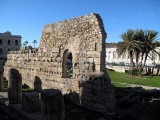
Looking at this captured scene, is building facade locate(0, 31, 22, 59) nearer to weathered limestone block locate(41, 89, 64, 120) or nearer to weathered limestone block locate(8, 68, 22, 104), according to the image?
weathered limestone block locate(8, 68, 22, 104)

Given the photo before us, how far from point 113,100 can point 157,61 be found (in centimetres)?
3818

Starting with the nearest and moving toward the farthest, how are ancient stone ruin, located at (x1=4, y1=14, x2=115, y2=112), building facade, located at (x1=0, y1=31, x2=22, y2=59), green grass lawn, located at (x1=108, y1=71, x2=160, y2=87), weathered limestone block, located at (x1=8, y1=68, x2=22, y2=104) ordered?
ancient stone ruin, located at (x1=4, y1=14, x2=115, y2=112) < weathered limestone block, located at (x1=8, y1=68, x2=22, y2=104) < green grass lawn, located at (x1=108, y1=71, x2=160, y2=87) < building facade, located at (x1=0, y1=31, x2=22, y2=59)

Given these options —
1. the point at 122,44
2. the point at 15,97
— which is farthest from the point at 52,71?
the point at 122,44

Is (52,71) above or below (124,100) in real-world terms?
above

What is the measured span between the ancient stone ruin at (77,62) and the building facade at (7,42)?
4605 centimetres

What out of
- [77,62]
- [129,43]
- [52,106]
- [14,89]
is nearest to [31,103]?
[14,89]

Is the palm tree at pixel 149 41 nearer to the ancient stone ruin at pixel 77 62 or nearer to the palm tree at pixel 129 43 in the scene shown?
the palm tree at pixel 129 43

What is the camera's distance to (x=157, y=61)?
47.3 m

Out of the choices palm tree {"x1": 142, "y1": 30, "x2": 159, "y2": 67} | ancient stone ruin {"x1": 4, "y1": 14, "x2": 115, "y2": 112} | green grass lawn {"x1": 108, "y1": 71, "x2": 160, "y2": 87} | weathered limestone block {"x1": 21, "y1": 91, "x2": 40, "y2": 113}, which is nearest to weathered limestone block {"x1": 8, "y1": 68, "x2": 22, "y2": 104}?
weathered limestone block {"x1": 21, "y1": 91, "x2": 40, "y2": 113}

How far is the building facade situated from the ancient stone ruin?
46.1 m

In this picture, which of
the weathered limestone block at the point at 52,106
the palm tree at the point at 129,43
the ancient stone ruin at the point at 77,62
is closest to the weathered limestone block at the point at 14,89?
the ancient stone ruin at the point at 77,62

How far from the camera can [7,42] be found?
63.8 metres

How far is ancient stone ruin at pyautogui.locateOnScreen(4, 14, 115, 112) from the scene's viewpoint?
12.2 meters

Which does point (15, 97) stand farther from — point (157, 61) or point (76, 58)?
point (157, 61)
